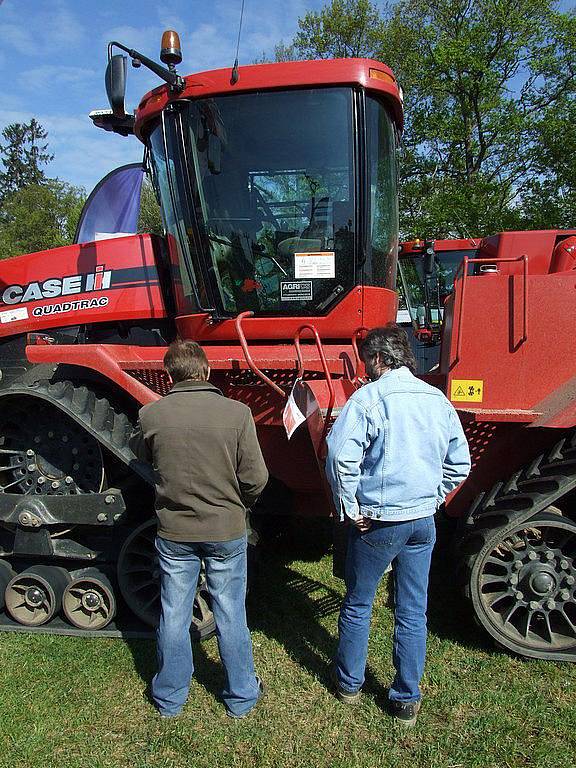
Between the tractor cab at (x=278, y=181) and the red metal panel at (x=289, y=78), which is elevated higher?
the red metal panel at (x=289, y=78)

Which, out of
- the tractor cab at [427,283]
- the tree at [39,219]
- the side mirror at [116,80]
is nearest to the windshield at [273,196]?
the side mirror at [116,80]

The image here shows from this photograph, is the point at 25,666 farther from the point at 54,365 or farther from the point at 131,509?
the point at 54,365

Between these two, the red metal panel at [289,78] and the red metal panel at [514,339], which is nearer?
the red metal panel at [514,339]

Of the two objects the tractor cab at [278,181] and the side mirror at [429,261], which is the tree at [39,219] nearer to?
Answer: the side mirror at [429,261]

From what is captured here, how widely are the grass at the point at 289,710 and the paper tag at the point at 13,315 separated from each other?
1923 millimetres

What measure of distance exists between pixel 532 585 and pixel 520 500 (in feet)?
1.55

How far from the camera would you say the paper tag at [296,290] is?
3369 mm

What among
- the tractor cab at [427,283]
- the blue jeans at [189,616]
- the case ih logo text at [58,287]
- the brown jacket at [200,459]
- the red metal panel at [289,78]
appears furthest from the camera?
the tractor cab at [427,283]

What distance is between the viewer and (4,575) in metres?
3.59

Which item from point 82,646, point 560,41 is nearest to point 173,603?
point 82,646

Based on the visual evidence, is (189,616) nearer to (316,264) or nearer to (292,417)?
(292,417)

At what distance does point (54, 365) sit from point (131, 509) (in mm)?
953

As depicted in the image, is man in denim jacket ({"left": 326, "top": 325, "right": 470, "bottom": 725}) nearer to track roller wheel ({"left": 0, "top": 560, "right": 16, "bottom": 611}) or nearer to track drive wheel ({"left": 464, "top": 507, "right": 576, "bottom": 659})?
track drive wheel ({"left": 464, "top": 507, "right": 576, "bottom": 659})

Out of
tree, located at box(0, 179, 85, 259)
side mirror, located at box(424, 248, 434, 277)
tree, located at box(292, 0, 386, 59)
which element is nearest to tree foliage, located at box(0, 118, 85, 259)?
tree, located at box(0, 179, 85, 259)
